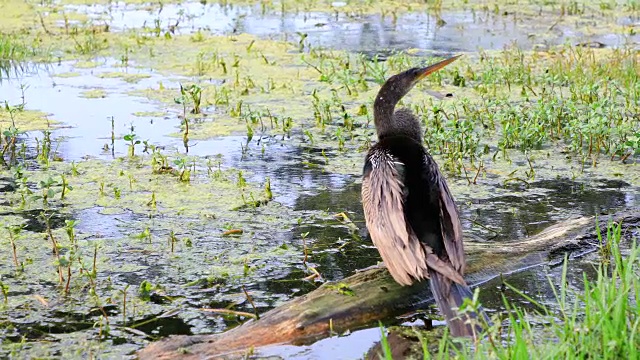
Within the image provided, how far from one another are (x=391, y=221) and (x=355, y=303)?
45cm

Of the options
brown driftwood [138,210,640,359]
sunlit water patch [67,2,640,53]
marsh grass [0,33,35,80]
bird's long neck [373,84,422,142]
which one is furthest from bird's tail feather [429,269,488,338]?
sunlit water patch [67,2,640,53]

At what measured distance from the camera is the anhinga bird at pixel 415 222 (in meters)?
4.55

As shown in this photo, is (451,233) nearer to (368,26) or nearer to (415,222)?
(415,222)

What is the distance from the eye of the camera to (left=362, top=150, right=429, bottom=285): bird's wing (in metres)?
4.66

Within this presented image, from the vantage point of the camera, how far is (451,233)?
4770 mm

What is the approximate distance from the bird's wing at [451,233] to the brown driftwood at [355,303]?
35 centimetres

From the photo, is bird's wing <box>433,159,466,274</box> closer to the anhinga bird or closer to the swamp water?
the anhinga bird

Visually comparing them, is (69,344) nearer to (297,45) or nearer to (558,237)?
(558,237)

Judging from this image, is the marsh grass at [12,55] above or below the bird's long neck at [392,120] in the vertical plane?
below

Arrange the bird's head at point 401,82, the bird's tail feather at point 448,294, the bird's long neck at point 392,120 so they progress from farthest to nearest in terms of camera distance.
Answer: the bird's head at point 401,82
the bird's long neck at point 392,120
the bird's tail feather at point 448,294

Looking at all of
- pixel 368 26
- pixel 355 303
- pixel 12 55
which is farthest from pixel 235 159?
pixel 368 26

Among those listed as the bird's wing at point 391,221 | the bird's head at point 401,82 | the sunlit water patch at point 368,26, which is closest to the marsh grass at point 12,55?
the sunlit water patch at point 368,26

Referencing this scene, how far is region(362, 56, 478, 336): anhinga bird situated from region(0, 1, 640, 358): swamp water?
419 millimetres

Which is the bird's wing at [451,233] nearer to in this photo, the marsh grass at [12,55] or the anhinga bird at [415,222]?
the anhinga bird at [415,222]
